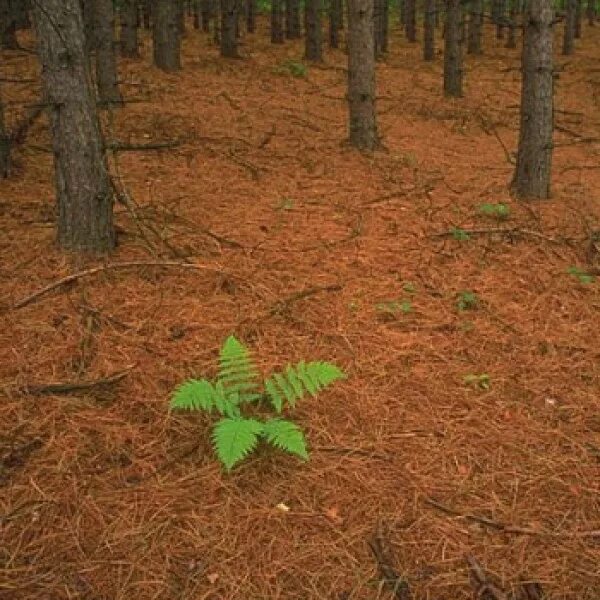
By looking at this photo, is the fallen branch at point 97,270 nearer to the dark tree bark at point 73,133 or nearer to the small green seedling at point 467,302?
the dark tree bark at point 73,133

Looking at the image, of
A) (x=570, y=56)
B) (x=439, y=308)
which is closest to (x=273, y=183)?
(x=439, y=308)

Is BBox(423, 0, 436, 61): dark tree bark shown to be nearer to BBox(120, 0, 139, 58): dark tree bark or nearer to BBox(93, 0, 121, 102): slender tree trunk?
BBox(120, 0, 139, 58): dark tree bark

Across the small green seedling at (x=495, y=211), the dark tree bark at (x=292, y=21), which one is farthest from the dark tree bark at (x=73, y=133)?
the dark tree bark at (x=292, y=21)

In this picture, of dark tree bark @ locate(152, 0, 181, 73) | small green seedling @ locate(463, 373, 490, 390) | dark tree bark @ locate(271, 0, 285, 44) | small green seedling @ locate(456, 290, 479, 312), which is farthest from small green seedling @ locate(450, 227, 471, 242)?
dark tree bark @ locate(271, 0, 285, 44)

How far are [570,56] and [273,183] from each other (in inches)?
705

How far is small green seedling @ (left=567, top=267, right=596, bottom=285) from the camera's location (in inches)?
185

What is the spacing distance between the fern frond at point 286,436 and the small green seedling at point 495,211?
12.0 ft

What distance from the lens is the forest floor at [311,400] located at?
2471mm

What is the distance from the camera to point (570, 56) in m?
20.3

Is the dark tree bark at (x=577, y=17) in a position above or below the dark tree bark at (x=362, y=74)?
above

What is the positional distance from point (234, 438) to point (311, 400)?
68 centimetres

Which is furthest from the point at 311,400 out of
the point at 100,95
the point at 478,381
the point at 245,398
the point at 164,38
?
the point at 164,38

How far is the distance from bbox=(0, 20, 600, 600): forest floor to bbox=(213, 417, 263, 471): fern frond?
165mm

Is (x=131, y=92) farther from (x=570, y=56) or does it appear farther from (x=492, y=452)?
(x=570, y=56)
